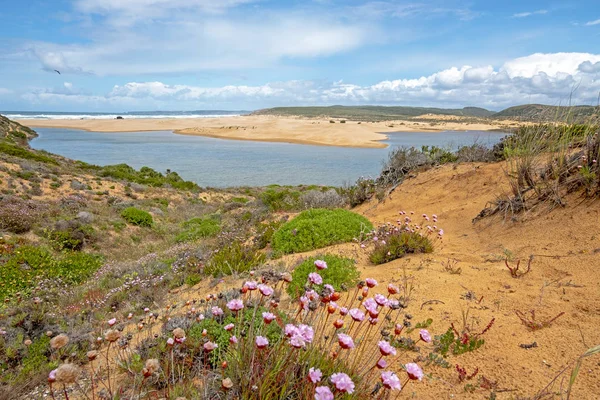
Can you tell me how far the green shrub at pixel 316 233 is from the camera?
23.1 ft

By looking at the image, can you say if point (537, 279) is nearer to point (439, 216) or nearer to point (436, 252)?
point (436, 252)

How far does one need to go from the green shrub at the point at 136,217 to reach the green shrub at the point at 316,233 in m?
9.05

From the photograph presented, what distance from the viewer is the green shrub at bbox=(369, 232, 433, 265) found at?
18.4 feet

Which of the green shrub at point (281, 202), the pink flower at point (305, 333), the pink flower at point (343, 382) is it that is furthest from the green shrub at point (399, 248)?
the green shrub at point (281, 202)

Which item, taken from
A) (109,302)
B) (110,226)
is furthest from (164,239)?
(109,302)

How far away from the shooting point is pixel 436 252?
5723 millimetres

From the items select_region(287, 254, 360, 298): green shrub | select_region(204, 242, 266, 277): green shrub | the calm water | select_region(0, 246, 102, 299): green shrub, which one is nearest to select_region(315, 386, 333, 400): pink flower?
select_region(287, 254, 360, 298): green shrub

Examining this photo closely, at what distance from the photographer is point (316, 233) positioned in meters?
7.18

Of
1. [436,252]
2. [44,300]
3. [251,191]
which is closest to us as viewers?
[436,252]

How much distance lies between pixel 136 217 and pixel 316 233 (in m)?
10.00

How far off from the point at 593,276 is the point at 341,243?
3930 mm

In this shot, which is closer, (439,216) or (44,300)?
(44,300)

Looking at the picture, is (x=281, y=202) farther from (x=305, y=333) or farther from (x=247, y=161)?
(x=247, y=161)

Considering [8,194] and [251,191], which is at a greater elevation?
[8,194]
